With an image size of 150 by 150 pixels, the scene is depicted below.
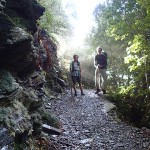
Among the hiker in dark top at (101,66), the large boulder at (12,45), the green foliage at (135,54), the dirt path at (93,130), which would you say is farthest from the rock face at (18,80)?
the hiker in dark top at (101,66)

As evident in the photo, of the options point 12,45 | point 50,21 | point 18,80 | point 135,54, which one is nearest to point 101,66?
point 135,54

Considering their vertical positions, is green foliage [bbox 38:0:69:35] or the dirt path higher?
green foliage [bbox 38:0:69:35]

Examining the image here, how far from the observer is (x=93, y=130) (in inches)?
383

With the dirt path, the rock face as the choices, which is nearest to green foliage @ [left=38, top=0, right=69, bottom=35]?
the dirt path

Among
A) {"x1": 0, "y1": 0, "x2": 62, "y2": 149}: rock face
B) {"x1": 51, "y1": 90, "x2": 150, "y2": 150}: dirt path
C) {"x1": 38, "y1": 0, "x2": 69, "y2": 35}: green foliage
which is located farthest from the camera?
{"x1": 38, "y1": 0, "x2": 69, "y2": 35}: green foliage

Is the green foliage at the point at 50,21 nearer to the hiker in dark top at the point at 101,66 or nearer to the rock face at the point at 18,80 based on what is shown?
the hiker in dark top at the point at 101,66

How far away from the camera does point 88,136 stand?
910 cm

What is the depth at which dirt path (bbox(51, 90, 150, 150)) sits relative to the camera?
829cm

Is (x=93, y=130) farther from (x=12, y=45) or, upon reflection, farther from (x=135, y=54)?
(x=12, y=45)

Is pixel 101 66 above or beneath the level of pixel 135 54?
beneath

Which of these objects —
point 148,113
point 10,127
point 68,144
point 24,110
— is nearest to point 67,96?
point 148,113

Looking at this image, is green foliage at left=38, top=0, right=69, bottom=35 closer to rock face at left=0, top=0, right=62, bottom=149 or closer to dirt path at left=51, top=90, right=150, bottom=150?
dirt path at left=51, top=90, right=150, bottom=150

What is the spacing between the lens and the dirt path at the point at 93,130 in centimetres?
829

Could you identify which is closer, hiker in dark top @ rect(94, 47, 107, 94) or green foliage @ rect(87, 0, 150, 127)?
green foliage @ rect(87, 0, 150, 127)
